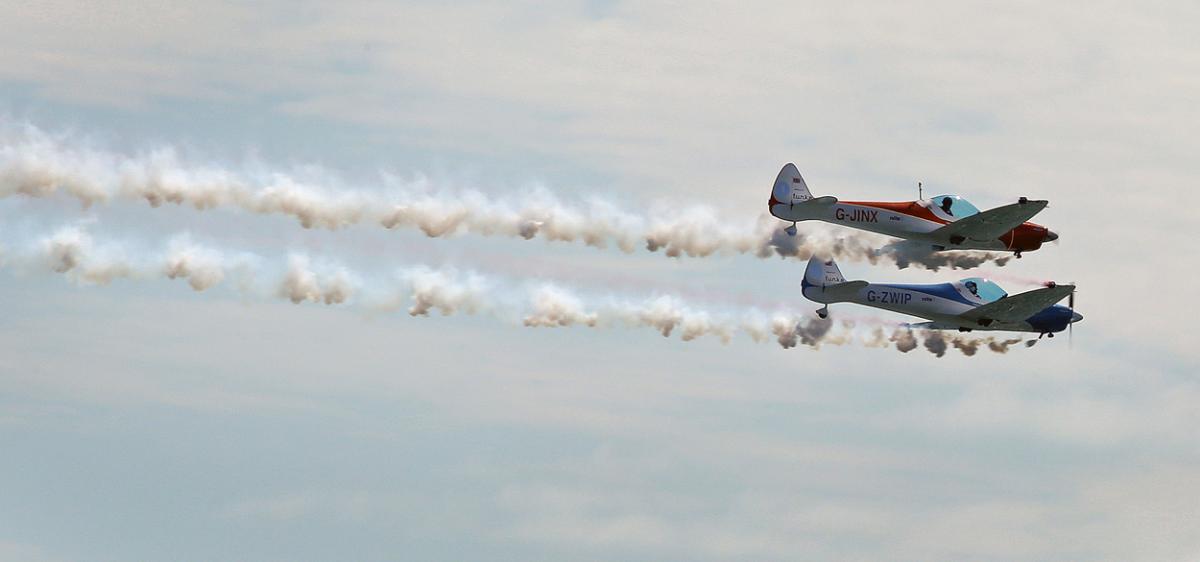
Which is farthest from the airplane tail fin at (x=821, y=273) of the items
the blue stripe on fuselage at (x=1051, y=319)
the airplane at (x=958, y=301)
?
Answer: the blue stripe on fuselage at (x=1051, y=319)

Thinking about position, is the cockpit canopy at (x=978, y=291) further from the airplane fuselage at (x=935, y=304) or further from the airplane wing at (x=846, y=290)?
the airplane wing at (x=846, y=290)

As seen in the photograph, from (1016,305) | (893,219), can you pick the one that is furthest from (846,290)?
(1016,305)

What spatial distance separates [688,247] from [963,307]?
10132 mm

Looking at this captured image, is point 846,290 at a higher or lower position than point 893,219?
lower

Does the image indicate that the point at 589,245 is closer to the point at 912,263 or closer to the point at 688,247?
the point at 688,247

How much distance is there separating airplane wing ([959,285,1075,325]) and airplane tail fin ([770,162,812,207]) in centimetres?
844

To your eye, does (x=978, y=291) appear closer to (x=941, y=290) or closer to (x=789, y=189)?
(x=941, y=290)

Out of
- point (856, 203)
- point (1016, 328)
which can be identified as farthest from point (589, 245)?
point (1016, 328)

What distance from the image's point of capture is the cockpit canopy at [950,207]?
87000mm

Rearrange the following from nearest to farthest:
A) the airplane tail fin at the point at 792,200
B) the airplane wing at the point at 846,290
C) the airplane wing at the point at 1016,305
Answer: the airplane tail fin at the point at 792,200, the airplane wing at the point at 846,290, the airplane wing at the point at 1016,305

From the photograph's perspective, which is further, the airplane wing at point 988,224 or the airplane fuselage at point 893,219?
the airplane wing at point 988,224

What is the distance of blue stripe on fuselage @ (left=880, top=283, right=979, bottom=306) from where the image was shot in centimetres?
8975

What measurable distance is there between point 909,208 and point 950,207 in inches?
59.0

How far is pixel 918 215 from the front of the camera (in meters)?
86.8
